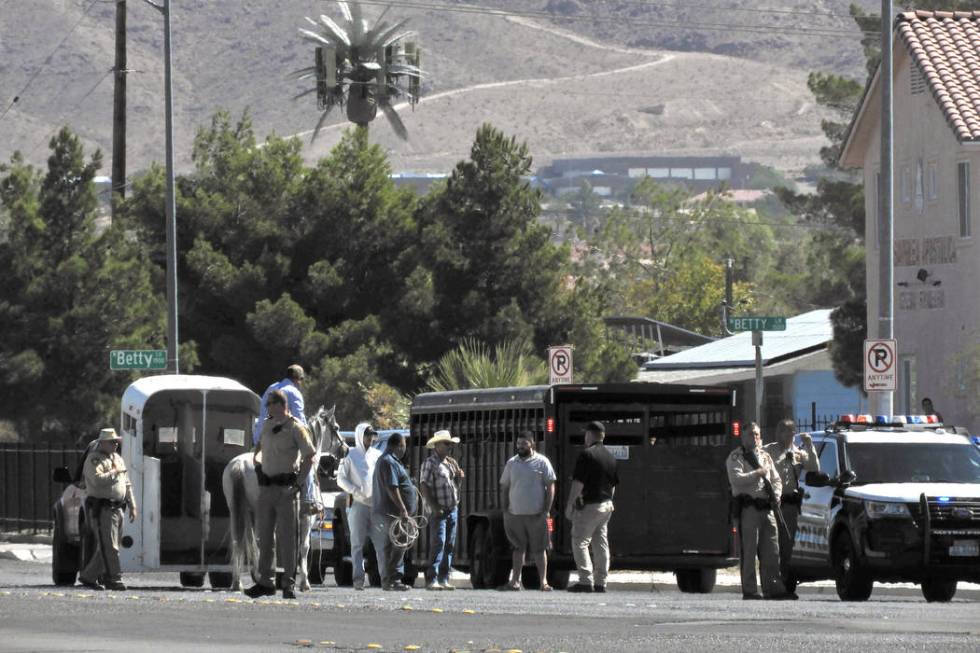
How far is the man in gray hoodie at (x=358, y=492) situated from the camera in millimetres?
26359

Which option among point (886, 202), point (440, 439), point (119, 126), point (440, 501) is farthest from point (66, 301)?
point (440, 501)

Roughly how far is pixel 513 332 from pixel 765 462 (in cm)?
2631

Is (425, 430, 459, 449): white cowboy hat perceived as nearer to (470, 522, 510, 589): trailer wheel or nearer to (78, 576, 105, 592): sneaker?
(470, 522, 510, 589): trailer wheel

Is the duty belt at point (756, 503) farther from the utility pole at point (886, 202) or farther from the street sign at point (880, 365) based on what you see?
the utility pole at point (886, 202)

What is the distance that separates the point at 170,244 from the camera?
40.6 meters

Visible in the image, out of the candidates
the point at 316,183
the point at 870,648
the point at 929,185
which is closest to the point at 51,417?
the point at 316,183

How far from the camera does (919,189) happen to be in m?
Result: 44.9

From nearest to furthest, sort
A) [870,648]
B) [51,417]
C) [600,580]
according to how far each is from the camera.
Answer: [870,648], [600,580], [51,417]

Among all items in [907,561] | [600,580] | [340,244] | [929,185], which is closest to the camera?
[907,561]

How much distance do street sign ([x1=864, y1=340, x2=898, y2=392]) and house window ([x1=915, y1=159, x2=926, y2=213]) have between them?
14133 millimetres

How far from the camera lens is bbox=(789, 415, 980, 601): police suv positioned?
2361cm

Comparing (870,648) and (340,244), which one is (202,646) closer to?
(870,648)

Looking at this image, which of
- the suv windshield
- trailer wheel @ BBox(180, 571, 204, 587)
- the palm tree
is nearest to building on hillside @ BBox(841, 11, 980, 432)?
the palm tree

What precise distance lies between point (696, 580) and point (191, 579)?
572 cm
